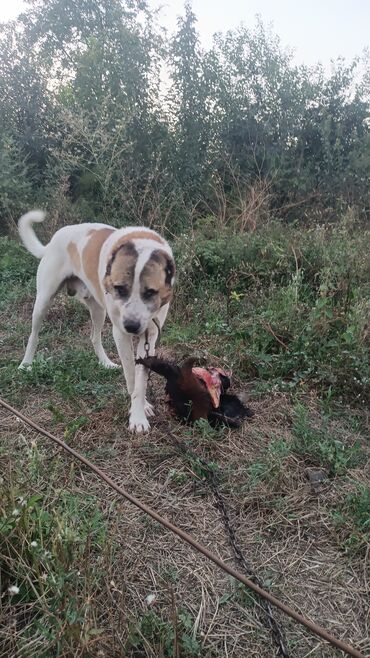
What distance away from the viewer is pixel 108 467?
2.41m

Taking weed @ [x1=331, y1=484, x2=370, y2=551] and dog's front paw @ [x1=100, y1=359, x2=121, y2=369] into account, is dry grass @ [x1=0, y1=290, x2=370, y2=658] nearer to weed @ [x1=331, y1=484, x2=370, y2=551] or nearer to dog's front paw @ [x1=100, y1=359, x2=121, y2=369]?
weed @ [x1=331, y1=484, x2=370, y2=551]

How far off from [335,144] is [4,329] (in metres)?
6.15

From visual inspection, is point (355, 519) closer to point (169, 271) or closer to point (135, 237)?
point (169, 271)

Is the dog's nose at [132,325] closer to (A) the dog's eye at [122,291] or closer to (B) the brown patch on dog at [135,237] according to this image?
(A) the dog's eye at [122,291]

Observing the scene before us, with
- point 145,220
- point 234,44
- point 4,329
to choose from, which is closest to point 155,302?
point 4,329

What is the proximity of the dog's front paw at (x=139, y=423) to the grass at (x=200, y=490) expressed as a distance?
7 cm

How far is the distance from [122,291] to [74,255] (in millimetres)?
1117

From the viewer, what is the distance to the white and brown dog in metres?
2.63

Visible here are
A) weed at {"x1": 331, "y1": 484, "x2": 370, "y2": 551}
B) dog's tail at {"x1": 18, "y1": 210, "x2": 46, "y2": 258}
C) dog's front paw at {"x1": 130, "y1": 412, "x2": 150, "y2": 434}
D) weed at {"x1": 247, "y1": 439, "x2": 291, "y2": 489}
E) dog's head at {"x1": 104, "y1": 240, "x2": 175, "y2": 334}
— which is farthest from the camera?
dog's tail at {"x1": 18, "y1": 210, "x2": 46, "y2": 258}

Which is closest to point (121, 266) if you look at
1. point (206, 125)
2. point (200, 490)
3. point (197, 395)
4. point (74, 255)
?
point (197, 395)

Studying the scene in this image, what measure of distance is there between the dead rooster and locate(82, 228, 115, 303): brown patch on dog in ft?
2.67

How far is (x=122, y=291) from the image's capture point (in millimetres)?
2650

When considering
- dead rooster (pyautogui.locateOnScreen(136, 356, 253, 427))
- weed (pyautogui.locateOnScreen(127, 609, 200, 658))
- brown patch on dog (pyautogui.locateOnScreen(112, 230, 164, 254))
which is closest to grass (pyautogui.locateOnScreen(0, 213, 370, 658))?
weed (pyautogui.locateOnScreen(127, 609, 200, 658))

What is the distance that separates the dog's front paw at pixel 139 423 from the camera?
273cm
